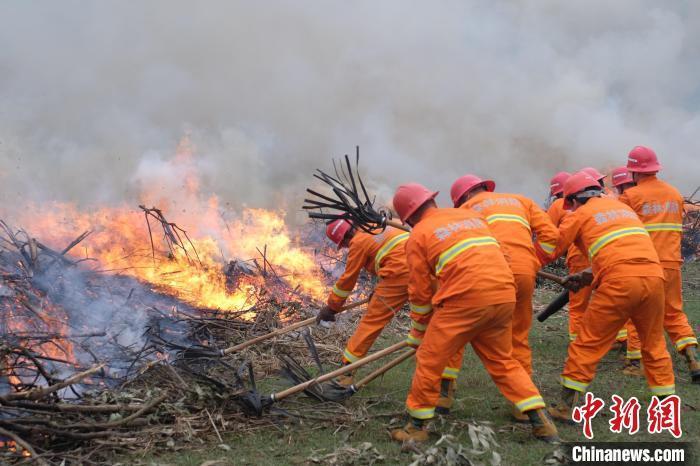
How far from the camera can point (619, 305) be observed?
4621 mm

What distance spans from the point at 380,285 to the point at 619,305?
2250 millimetres

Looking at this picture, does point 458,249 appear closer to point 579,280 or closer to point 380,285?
point 380,285

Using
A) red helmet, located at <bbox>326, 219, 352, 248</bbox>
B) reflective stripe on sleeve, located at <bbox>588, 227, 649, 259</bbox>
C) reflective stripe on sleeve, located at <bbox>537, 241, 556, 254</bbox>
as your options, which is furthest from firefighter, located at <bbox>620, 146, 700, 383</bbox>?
red helmet, located at <bbox>326, 219, 352, 248</bbox>

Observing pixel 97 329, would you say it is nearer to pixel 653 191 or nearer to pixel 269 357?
pixel 269 357

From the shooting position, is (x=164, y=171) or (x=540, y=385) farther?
(x=164, y=171)

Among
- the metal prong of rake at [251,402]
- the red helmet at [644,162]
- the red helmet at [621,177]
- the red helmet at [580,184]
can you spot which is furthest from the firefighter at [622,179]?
the metal prong of rake at [251,402]

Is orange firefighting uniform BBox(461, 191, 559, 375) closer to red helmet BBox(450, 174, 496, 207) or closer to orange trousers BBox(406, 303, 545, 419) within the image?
Answer: red helmet BBox(450, 174, 496, 207)

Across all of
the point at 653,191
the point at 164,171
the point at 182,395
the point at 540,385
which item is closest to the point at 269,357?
the point at 182,395

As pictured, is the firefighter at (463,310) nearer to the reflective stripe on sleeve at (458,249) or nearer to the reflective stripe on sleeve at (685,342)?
the reflective stripe on sleeve at (458,249)

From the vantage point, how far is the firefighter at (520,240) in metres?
4.88

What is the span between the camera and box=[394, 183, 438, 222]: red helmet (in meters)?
4.64

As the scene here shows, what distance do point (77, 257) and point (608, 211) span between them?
707 centimetres

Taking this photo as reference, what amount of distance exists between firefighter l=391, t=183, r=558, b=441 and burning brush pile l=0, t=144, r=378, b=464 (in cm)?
144

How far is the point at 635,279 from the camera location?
15.1ft
